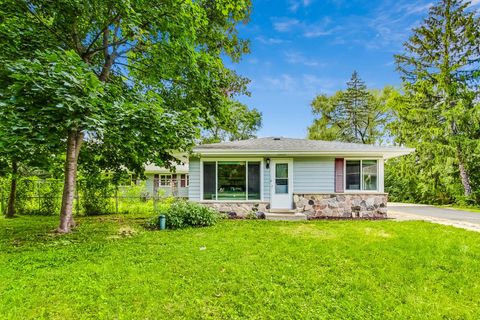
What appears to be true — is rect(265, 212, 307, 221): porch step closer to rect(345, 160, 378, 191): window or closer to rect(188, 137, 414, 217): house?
rect(188, 137, 414, 217): house

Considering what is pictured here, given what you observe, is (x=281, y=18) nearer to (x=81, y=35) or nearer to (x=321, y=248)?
(x=81, y=35)

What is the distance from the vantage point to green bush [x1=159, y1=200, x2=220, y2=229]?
7.71m

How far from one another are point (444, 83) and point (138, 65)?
1752 centimetres

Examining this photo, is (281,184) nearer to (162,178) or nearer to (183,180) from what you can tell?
(183,180)

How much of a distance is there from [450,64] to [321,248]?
56.6ft

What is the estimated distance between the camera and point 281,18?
13.4m

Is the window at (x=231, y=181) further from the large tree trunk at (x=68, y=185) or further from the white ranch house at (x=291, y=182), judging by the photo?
the large tree trunk at (x=68, y=185)

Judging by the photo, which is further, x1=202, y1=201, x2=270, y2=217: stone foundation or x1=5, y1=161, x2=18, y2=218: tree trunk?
x1=5, y1=161, x2=18, y2=218: tree trunk

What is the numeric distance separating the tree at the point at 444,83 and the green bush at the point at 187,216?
1508 centimetres

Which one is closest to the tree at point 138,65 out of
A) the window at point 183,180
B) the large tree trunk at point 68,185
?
the large tree trunk at point 68,185

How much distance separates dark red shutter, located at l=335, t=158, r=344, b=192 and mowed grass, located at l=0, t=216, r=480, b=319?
138 inches

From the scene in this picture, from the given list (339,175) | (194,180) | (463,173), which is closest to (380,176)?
(339,175)

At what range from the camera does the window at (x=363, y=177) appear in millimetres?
10000

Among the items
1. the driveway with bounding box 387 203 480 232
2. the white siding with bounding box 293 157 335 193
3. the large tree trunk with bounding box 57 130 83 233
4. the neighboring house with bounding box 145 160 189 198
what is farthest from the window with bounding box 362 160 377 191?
the neighboring house with bounding box 145 160 189 198
